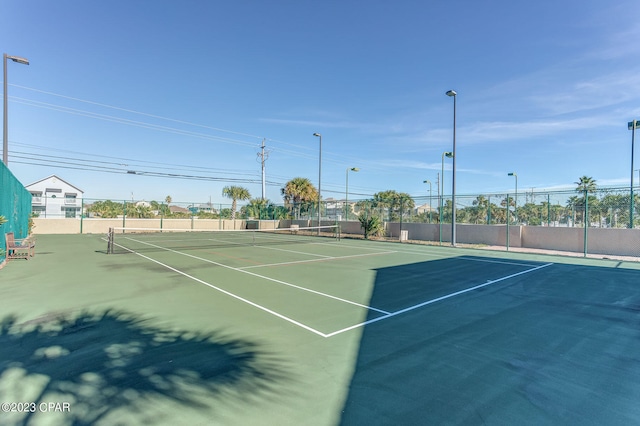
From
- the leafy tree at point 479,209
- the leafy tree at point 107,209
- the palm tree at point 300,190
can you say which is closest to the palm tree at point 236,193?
the palm tree at point 300,190

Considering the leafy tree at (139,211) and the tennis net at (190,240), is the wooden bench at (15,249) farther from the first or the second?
the leafy tree at (139,211)

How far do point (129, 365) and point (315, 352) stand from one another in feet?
7.12

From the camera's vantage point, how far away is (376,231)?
25188 millimetres

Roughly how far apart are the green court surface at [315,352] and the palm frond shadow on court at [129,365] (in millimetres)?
20

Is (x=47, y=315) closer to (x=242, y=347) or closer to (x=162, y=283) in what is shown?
(x=162, y=283)

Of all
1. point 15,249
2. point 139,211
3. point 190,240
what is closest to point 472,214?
point 190,240

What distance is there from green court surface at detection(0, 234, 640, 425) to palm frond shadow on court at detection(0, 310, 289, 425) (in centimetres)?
2

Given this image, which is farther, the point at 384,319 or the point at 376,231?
the point at 376,231

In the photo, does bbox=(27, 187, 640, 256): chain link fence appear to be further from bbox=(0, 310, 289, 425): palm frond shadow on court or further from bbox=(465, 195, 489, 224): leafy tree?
bbox=(0, 310, 289, 425): palm frond shadow on court

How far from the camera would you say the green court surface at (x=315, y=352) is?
2894mm

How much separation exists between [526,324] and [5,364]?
7.26m

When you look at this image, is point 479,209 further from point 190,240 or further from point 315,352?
point 190,240

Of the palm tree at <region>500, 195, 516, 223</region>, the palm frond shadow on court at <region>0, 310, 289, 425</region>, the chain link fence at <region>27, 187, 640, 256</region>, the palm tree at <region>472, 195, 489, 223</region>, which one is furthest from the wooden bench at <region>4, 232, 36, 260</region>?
the palm tree at <region>500, 195, 516, 223</region>

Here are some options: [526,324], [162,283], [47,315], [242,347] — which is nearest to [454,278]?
[526,324]
